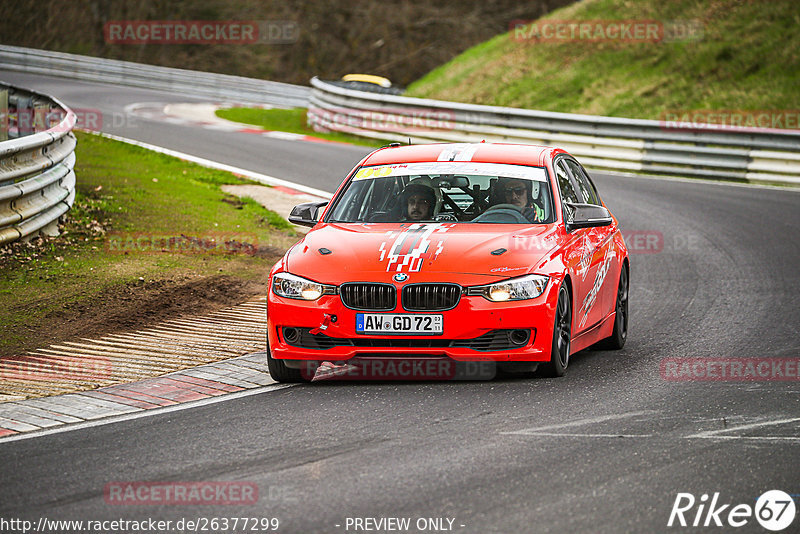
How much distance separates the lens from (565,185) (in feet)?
30.4

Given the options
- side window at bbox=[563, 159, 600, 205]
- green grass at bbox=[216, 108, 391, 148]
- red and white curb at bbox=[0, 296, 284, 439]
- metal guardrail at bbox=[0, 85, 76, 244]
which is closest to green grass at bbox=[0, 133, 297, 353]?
metal guardrail at bbox=[0, 85, 76, 244]

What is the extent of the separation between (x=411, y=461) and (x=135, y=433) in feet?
5.75

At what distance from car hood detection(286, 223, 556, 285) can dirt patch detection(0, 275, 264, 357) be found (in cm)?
239

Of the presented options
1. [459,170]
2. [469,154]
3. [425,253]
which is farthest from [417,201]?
[425,253]

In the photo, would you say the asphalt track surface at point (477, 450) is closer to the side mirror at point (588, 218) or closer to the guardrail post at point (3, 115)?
the side mirror at point (588, 218)

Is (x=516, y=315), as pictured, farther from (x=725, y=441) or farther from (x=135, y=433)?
(x=135, y=433)

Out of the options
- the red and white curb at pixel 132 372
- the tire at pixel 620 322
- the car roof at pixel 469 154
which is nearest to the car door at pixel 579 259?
the car roof at pixel 469 154

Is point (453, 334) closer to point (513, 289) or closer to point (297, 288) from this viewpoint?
point (513, 289)

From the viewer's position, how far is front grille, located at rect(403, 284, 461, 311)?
759 centimetres

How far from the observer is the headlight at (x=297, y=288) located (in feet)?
25.3

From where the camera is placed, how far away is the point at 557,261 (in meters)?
7.94

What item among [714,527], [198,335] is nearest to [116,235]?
[198,335]

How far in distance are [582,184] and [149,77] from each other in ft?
110

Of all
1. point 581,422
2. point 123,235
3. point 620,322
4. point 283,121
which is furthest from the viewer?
point 283,121
